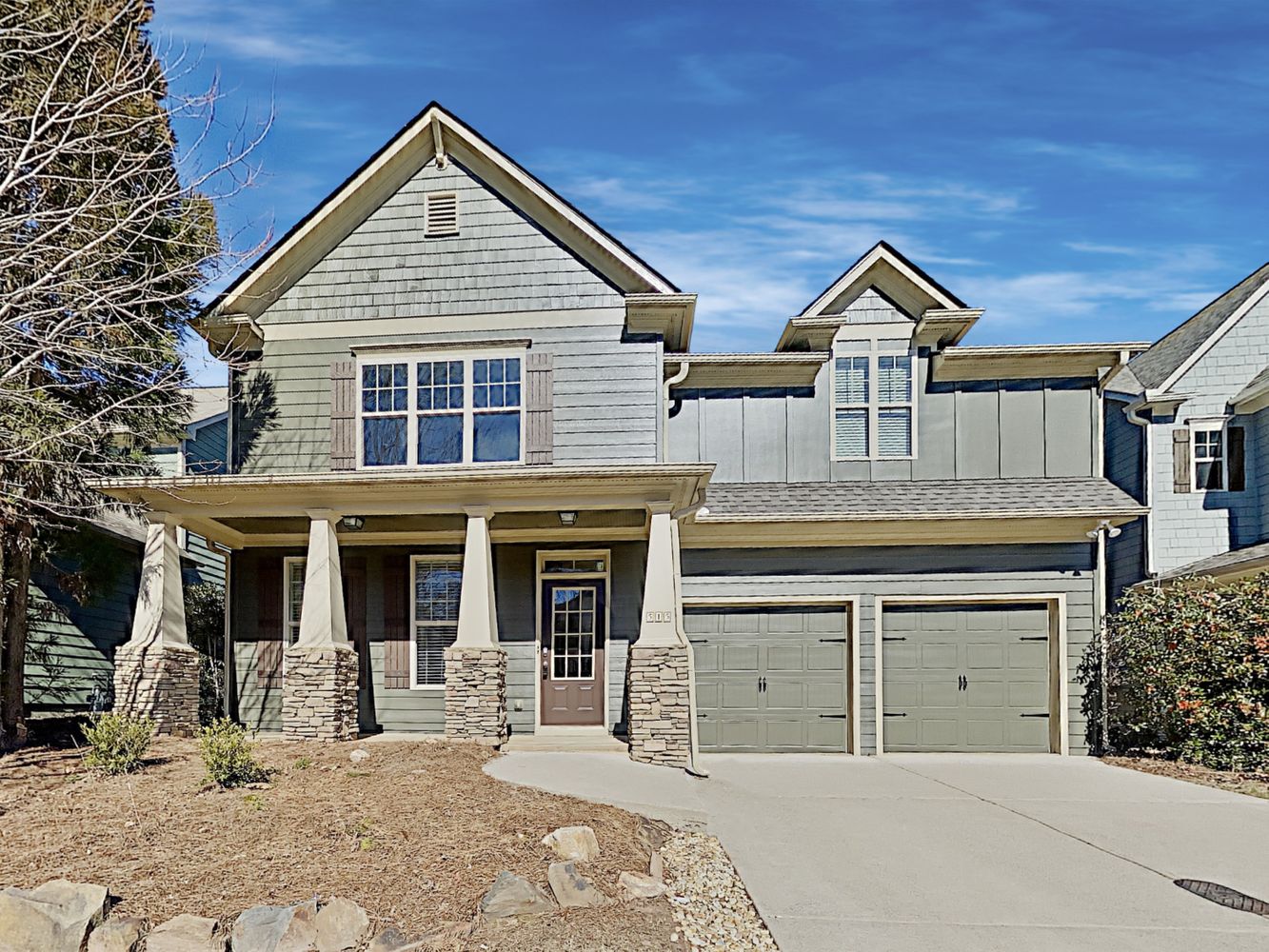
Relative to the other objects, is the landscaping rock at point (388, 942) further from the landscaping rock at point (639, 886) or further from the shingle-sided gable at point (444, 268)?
the shingle-sided gable at point (444, 268)

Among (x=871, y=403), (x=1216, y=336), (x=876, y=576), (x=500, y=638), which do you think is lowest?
(x=500, y=638)

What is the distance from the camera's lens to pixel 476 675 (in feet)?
40.4

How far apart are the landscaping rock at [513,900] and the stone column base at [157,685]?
318 inches

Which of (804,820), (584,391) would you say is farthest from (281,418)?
(804,820)

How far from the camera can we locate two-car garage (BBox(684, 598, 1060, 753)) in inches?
563

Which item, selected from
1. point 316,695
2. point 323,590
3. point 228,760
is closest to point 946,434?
point 323,590

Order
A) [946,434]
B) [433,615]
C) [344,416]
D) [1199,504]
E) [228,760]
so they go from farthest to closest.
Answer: [1199,504] < [946,434] < [433,615] < [344,416] < [228,760]

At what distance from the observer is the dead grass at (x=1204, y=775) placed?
1139 centimetres

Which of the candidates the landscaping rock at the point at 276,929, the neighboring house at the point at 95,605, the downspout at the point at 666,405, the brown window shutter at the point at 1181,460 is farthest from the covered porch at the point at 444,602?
the brown window shutter at the point at 1181,460

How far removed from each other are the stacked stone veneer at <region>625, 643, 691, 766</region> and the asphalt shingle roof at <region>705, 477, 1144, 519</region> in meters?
2.56

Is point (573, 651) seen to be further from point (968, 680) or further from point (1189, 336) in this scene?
point (1189, 336)

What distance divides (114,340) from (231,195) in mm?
3730

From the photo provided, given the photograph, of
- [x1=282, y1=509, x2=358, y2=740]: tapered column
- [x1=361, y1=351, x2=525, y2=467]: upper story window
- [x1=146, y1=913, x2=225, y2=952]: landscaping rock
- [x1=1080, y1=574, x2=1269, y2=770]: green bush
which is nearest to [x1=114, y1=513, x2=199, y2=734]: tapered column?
[x1=282, y1=509, x2=358, y2=740]: tapered column

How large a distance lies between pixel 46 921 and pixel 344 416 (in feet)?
31.2
